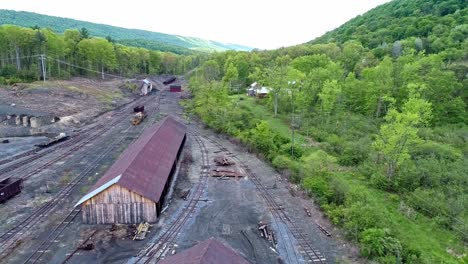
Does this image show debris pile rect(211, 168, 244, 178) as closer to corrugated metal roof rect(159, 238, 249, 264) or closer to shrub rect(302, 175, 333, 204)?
shrub rect(302, 175, 333, 204)

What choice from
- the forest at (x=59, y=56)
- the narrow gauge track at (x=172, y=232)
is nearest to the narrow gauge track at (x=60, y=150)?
the narrow gauge track at (x=172, y=232)

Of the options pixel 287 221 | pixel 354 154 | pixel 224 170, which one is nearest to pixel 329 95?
pixel 354 154

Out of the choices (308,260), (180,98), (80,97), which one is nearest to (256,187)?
(308,260)

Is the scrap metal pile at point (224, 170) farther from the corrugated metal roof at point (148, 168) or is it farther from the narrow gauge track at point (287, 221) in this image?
the corrugated metal roof at point (148, 168)

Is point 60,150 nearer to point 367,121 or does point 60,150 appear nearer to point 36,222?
point 36,222

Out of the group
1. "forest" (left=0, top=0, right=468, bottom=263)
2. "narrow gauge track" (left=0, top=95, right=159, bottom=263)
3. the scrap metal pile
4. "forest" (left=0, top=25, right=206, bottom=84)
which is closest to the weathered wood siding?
"narrow gauge track" (left=0, top=95, right=159, bottom=263)
